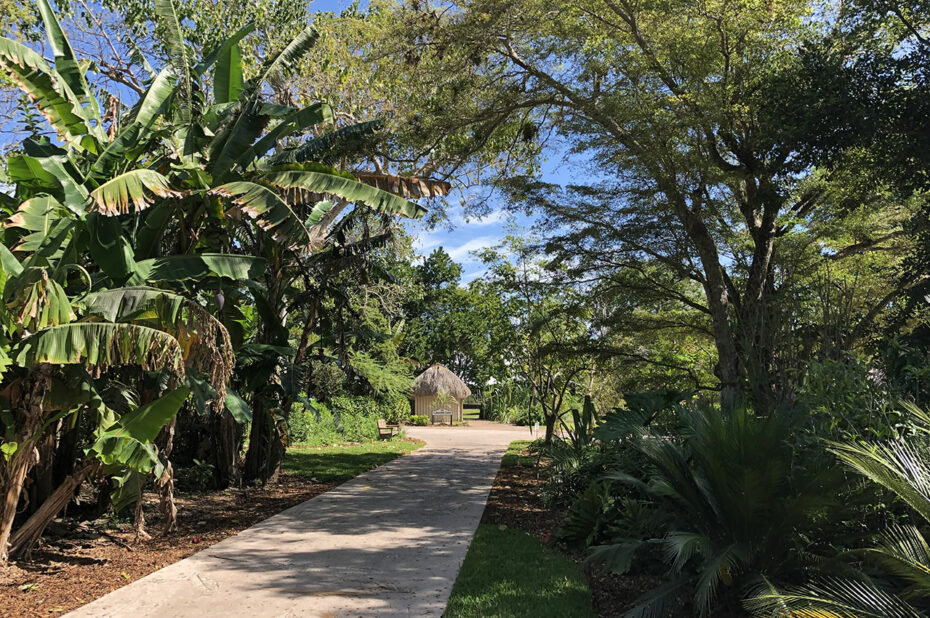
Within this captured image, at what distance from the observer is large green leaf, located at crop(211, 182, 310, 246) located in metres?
6.70

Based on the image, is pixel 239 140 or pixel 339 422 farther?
pixel 339 422

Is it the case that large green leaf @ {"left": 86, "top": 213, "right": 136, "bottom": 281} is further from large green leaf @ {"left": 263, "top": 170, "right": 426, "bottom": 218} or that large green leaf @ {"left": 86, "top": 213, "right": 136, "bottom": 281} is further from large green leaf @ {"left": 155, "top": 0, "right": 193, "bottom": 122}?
large green leaf @ {"left": 155, "top": 0, "right": 193, "bottom": 122}

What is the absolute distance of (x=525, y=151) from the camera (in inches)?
635

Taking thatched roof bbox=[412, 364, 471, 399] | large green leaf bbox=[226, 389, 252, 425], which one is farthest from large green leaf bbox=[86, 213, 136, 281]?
thatched roof bbox=[412, 364, 471, 399]

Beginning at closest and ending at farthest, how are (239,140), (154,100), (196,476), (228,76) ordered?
1. (239,140)
2. (154,100)
3. (228,76)
4. (196,476)

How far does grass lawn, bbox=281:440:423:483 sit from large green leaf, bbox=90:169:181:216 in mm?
8008

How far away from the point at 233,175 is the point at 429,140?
6162 mm

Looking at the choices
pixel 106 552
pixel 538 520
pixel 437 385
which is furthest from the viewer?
pixel 437 385

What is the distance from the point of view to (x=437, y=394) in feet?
120

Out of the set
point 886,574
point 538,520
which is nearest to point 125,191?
point 538,520

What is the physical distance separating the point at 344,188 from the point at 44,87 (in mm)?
3328

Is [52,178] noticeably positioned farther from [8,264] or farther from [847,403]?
[847,403]

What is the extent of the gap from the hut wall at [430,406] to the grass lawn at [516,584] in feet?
98.1

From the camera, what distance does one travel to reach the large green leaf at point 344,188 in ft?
24.3
